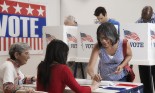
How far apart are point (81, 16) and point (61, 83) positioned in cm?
435

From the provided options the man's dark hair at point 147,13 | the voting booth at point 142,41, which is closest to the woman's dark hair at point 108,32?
the voting booth at point 142,41

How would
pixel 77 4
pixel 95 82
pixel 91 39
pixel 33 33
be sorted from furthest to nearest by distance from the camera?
pixel 77 4 → pixel 33 33 → pixel 91 39 → pixel 95 82

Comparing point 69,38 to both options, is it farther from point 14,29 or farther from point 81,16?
point 81,16

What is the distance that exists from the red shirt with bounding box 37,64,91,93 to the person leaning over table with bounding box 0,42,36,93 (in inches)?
11.0

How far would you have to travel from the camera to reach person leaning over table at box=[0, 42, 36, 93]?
232 centimetres

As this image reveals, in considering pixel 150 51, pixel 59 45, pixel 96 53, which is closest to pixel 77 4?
pixel 150 51

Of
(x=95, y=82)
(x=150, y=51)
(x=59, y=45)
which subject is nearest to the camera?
(x=59, y=45)

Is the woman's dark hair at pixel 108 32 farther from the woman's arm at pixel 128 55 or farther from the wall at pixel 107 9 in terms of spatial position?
the wall at pixel 107 9

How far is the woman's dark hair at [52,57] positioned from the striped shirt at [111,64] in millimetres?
561

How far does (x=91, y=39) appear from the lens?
4438mm

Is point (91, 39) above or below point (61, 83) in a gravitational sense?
above

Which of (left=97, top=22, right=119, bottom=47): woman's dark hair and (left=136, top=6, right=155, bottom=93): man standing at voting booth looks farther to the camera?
(left=136, top=6, right=155, bottom=93): man standing at voting booth

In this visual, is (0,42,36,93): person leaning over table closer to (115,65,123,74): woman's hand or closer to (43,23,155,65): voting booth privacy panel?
(115,65,123,74): woman's hand

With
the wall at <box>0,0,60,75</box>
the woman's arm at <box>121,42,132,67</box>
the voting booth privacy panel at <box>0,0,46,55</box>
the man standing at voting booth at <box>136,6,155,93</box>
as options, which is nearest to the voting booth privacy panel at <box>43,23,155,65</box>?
the man standing at voting booth at <box>136,6,155,93</box>
